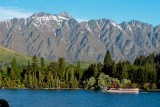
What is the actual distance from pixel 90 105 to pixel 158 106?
21110mm

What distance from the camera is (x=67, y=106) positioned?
118688 mm

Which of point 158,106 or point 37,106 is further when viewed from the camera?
point 158,106

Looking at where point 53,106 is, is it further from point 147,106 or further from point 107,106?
point 147,106

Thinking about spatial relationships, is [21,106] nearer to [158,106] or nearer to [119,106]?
[119,106]

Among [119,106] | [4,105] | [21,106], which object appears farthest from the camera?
[119,106]

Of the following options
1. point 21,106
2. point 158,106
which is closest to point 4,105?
point 21,106

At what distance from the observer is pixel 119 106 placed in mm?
123375

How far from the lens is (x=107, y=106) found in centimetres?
12200

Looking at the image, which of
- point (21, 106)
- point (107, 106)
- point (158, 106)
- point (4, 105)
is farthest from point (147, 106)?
→ point (4, 105)

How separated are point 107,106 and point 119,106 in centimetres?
381

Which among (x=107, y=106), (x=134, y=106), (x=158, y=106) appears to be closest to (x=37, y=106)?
(x=107, y=106)

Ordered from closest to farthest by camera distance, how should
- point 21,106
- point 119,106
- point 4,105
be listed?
1. point 4,105
2. point 21,106
3. point 119,106

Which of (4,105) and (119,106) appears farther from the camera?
(119,106)

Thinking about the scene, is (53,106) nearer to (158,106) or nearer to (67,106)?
(67,106)
